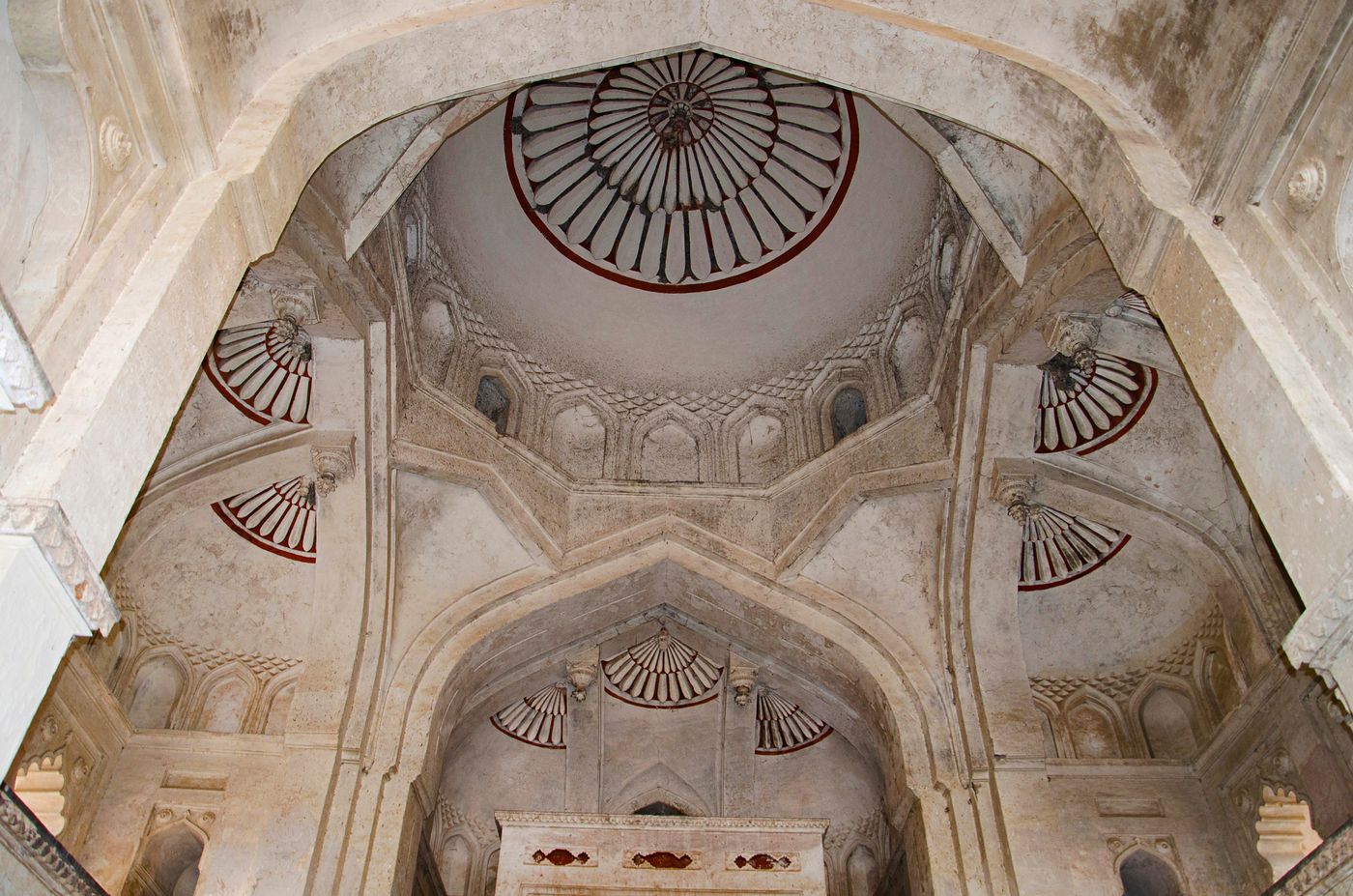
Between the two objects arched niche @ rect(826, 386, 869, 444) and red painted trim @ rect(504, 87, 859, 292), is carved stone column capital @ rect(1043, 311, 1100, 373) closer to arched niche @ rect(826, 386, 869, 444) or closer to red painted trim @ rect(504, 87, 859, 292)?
arched niche @ rect(826, 386, 869, 444)

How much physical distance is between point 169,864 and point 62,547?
5.24 m

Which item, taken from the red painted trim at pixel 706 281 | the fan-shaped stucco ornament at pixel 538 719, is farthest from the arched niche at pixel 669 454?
the fan-shaped stucco ornament at pixel 538 719

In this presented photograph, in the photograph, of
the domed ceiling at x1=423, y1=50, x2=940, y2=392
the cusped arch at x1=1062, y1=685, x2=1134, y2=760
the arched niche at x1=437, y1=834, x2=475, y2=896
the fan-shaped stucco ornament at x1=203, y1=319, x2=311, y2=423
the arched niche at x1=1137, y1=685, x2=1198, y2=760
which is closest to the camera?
the fan-shaped stucco ornament at x1=203, y1=319, x2=311, y2=423

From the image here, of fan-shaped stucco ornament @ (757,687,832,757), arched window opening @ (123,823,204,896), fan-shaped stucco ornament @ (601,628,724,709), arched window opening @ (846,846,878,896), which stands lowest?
arched window opening @ (123,823,204,896)

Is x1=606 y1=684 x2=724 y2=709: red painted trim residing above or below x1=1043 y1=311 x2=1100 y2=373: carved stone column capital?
above

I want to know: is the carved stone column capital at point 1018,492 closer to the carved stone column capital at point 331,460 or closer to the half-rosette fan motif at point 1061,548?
the half-rosette fan motif at point 1061,548

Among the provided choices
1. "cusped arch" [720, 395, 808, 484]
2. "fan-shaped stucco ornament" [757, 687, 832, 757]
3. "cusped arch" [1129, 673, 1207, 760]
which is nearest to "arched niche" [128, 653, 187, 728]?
"cusped arch" [720, 395, 808, 484]

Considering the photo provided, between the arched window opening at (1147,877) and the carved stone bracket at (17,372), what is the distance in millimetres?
6669

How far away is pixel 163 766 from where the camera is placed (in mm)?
7352

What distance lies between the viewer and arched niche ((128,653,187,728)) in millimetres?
7723

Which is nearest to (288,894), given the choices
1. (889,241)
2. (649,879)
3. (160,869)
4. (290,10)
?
(160,869)

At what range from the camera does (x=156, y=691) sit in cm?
788

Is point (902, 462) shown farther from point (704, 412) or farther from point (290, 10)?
point (290, 10)

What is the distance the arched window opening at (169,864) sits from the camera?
6.91 metres
